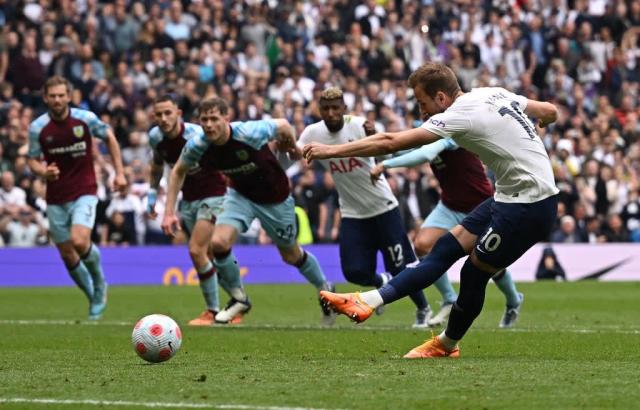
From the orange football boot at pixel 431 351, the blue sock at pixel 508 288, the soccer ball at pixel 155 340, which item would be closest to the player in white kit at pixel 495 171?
the orange football boot at pixel 431 351

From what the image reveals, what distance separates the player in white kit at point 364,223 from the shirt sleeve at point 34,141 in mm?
3496

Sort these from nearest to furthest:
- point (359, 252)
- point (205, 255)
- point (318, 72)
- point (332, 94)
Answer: point (332, 94), point (359, 252), point (205, 255), point (318, 72)

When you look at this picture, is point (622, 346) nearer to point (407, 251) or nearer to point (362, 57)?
point (407, 251)

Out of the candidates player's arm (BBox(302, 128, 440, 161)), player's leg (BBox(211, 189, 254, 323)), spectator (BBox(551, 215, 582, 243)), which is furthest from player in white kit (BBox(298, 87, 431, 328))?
spectator (BBox(551, 215, 582, 243))

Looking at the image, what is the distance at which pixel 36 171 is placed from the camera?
16.1 m

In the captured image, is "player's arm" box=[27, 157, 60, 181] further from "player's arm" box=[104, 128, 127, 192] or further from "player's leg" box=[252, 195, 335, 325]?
"player's leg" box=[252, 195, 335, 325]

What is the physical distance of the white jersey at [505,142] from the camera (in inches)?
376

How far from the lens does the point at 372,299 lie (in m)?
9.90

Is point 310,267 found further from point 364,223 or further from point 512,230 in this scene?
point 512,230

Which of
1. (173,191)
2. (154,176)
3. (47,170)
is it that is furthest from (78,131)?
(173,191)

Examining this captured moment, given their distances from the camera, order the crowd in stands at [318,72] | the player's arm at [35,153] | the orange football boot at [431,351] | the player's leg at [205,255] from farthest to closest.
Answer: the crowd in stands at [318,72] < the player's arm at [35,153] < the player's leg at [205,255] < the orange football boot at [431,351]

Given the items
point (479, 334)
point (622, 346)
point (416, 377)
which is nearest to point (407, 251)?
point (479, 334)

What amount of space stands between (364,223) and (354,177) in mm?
563

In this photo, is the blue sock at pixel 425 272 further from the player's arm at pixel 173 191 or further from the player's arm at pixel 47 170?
the player's arm at pixel 47 170
